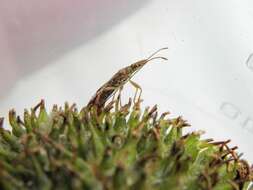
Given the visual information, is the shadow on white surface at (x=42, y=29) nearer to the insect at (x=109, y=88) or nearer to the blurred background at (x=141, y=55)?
the blurred background at (x=141, y=55)

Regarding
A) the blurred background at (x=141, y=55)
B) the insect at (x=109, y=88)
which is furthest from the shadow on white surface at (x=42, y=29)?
the insect at (x=109, y=88)

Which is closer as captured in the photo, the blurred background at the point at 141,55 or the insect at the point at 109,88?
the insect at the point at 109,88

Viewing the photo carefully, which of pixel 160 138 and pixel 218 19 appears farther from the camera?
pixel 218 19

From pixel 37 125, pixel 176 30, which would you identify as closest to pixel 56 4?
pixel 176 30

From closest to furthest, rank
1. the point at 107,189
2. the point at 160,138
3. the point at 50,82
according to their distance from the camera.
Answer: the point at 107,189 → the point at 160,138 → the point at 50,82

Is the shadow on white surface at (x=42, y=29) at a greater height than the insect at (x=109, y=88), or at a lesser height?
greater

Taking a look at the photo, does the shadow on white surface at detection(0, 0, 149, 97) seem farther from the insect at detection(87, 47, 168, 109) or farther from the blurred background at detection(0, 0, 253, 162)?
the insect at detection(87, 47, 168, 109)

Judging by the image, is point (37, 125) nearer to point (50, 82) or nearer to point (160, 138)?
point (160, 138)

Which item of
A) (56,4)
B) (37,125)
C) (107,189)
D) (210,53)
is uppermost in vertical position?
(56,4)
